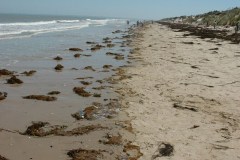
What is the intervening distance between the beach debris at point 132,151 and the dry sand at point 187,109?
4.5 inches

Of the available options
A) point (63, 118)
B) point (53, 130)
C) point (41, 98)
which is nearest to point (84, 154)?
point (53, 130)

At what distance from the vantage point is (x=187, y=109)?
9.44 m

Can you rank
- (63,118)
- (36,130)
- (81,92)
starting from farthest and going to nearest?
(81,92) < (63,118) < (36,130)

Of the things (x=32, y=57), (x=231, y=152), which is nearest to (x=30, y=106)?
(x=231, y=152)

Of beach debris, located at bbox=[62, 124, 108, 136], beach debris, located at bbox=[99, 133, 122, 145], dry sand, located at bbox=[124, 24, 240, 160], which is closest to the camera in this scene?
dry sand, located at bbox=[124, 24, 240, 160]

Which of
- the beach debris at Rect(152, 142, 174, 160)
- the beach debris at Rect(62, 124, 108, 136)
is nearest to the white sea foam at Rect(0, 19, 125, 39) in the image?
the beach debris at Rect(62, 124, 108, 136)

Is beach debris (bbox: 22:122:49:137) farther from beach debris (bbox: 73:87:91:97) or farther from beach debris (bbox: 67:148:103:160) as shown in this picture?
beach debris (bbox: 73:87:91:97)

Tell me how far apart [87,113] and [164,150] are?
271 cm

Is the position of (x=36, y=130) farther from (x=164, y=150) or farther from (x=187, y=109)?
(x=187, y=109)

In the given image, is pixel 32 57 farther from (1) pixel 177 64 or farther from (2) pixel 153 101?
(2) pixel 153 101

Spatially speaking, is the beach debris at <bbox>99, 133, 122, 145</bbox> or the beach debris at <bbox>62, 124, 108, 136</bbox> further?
the beach debris at <bbox>62, 124, 108, 136</bbox>

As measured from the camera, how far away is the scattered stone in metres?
6.55

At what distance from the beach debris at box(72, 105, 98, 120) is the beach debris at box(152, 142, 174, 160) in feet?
7.35

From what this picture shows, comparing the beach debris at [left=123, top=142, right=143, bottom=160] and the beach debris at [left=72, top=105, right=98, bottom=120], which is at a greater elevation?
the beach debris at [left=72, top=105, right=98, bottom=120]
